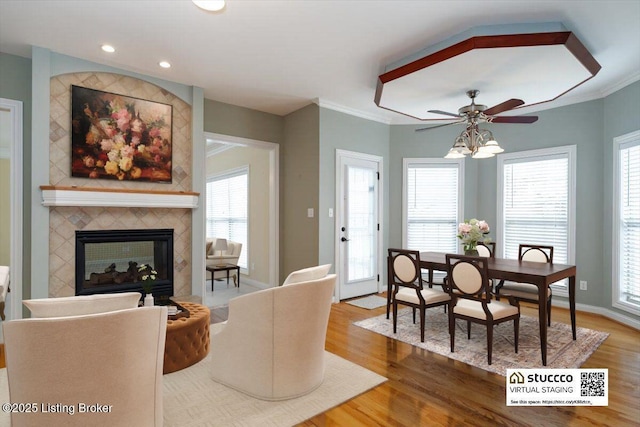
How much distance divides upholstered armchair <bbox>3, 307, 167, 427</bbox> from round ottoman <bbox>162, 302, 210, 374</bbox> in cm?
98

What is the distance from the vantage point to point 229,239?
23.8 feet

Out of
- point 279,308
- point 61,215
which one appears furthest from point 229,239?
point 279,308

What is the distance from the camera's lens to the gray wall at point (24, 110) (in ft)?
11.0

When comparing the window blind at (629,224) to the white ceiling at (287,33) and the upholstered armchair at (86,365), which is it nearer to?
the white ceiling at (287,33)

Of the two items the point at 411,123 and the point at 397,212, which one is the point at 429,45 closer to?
the point at 411,123

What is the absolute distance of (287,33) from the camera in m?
2.93

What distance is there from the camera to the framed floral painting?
351cm

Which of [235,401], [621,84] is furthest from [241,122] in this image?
[621,84]

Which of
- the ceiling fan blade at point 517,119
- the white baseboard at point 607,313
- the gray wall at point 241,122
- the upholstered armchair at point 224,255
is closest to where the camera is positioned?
the ceiling fan blade at point 517,119

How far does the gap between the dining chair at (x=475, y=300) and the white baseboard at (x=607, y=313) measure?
1863 mm

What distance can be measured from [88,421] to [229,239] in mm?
5837

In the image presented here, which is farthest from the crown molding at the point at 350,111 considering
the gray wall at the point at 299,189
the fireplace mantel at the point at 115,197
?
the fireplace mantel at the point at 115,197

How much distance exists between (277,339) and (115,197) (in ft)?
8.43

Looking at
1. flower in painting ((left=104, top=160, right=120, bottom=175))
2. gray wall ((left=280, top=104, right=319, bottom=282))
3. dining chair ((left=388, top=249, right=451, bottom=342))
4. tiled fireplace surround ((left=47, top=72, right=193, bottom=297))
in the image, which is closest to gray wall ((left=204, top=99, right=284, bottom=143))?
gray wall ((left=280, top=104, right=319, bottom=282))
